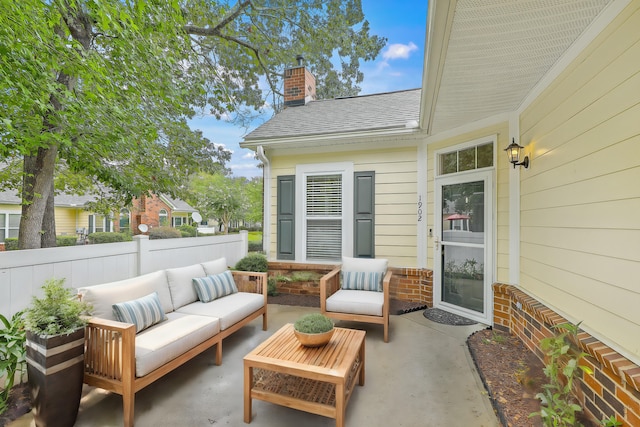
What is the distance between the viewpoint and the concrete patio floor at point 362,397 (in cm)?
214

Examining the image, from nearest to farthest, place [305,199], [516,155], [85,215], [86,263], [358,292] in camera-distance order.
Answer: [86,263]
[516,155]
[358,292]
[305,199]
[85,215]

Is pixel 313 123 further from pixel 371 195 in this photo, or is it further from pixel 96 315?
pixel 96 315

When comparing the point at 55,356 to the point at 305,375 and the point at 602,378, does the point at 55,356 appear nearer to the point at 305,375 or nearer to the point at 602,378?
the point at 305,375

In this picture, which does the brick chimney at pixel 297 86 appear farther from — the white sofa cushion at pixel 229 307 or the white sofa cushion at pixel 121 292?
the white sofa cushion at pixel 121 292

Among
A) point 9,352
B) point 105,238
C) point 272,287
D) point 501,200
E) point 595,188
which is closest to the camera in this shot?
point 595,188

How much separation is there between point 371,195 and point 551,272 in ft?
9.75

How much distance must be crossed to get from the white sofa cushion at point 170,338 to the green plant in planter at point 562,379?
2716mm

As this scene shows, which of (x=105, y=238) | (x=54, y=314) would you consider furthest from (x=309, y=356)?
(x=105, y=238)

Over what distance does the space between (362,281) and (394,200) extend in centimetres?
169

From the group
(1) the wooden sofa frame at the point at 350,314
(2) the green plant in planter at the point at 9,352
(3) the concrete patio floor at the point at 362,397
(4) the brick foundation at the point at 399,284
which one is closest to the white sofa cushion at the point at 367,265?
(1) the wooden sofa frame at the point at 350,314

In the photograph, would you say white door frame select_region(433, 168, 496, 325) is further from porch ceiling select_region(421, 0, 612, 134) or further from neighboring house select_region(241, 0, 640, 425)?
porch ceiling select_region(421, 0, 612, 134)

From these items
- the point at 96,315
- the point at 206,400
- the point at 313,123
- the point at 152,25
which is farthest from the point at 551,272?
the point at 152,25

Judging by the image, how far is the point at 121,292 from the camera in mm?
2621

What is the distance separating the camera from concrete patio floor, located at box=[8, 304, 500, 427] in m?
2.14
